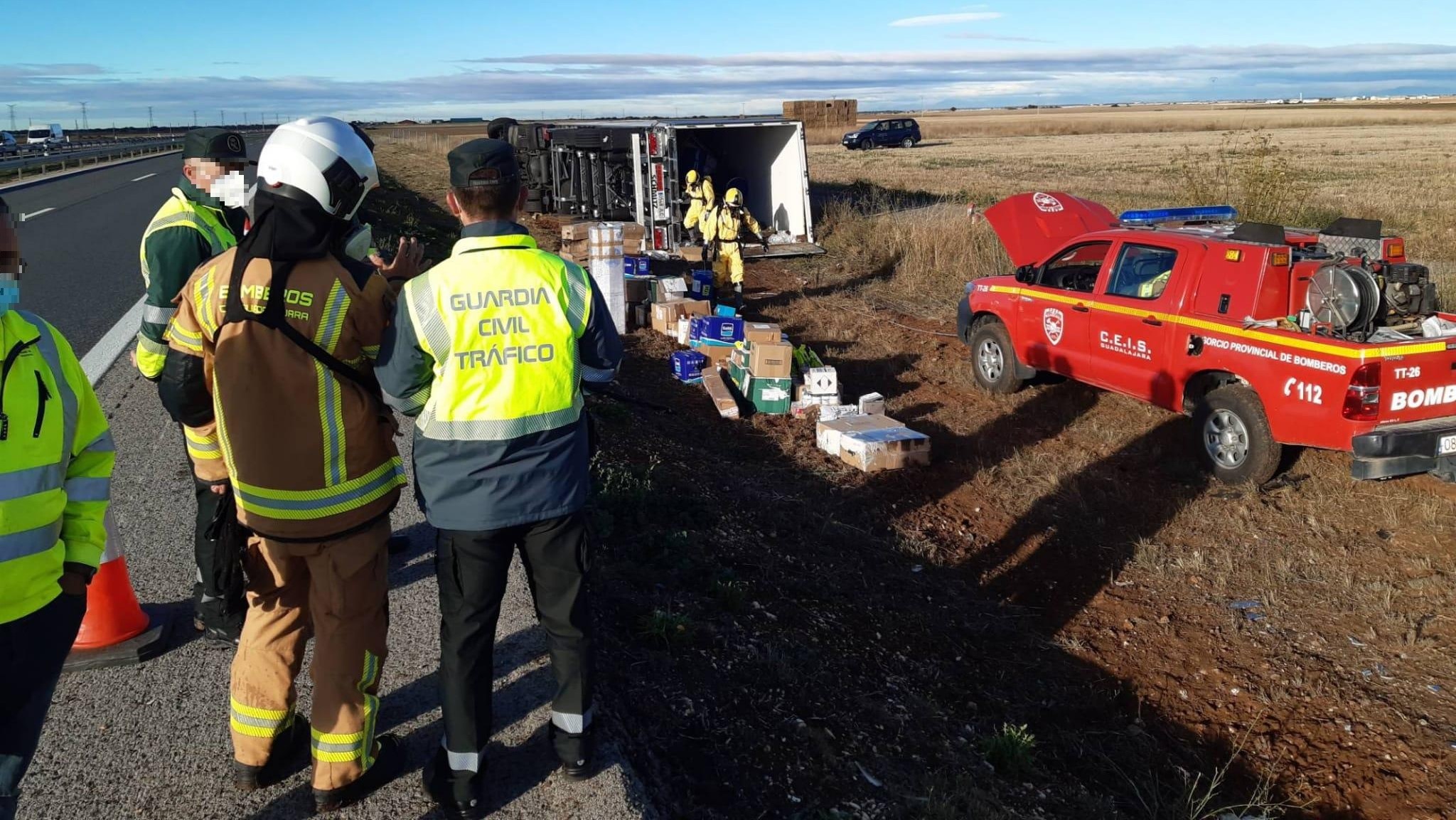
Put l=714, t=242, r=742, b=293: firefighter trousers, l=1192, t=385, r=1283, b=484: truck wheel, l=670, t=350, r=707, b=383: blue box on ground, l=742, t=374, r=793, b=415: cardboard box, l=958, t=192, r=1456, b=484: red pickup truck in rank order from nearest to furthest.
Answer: l=958, t=192, r=1456, b=484: red pickup truck, l=1192, t=385, r=1283, b=484: truck wheel, l=742, t=374, r=793, b=415: cardboard box, l=670, t=350, r=707, b=383: blue box on ground, l=714, t=242, r=742, b=293: firefighter trousers

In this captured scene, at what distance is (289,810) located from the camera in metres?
2.97

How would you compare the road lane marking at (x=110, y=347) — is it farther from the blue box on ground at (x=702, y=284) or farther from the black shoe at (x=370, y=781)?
the blue box on ground at (x=702, y=284)

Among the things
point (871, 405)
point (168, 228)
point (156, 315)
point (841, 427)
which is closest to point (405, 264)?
point (156, 315)

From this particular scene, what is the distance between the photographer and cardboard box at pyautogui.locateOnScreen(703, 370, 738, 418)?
9023 mm

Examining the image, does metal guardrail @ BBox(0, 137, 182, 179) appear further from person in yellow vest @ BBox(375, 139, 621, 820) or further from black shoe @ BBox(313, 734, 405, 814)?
person in yellow vest @ BBox(375, 139, 621, 820)

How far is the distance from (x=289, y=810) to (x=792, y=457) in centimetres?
557

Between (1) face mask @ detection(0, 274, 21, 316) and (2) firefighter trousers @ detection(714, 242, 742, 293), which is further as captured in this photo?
Answer: (2) firefighter trousers @ detection(714, 242, 742, 293)

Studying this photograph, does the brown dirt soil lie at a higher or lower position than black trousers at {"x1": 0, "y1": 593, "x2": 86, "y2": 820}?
lower

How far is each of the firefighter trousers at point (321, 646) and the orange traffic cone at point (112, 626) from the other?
1.02 metres

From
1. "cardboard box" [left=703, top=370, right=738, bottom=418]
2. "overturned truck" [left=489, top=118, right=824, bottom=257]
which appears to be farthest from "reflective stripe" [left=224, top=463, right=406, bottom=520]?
"overturned truck" [left=489, top=118, right=824, bottom=257]

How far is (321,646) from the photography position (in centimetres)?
284

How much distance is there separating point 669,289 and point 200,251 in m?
9.07

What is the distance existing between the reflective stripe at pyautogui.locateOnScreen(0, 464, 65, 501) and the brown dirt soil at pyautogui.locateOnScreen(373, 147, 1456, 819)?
6.13ft

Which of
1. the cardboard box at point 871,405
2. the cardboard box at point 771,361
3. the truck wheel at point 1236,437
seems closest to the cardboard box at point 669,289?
the cardboard box at point 771,361
